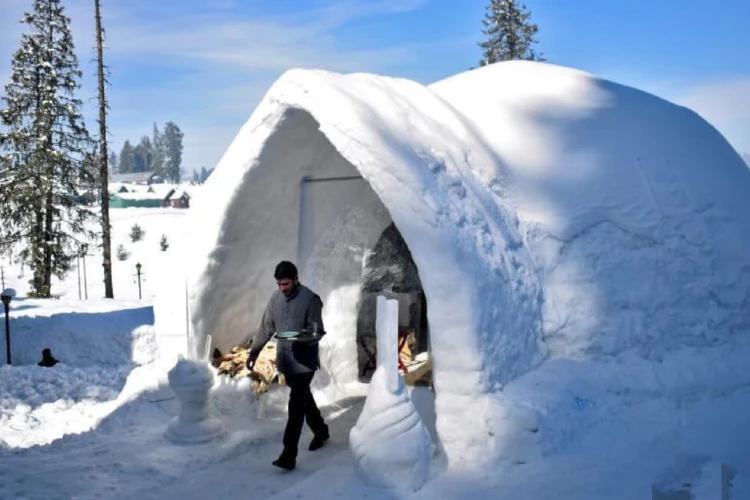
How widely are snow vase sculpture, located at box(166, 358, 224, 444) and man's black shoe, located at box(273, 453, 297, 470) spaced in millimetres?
975

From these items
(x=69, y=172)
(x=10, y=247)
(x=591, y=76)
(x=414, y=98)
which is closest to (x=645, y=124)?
(x=591, y=76)

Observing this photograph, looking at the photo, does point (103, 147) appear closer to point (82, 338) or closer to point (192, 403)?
point (82, 338)

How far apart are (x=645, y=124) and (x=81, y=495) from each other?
6.02 metres

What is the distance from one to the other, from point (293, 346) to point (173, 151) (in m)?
91.0

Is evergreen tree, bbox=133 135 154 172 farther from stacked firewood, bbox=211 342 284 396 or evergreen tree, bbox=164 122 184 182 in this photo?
stacked firewood, bbox=211 342 284 396

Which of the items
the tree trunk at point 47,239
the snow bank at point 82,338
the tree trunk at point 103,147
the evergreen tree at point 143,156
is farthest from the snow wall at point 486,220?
the evergreen tree at point 143,156

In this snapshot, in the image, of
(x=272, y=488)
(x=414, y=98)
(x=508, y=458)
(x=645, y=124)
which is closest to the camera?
(x=508, y=458)

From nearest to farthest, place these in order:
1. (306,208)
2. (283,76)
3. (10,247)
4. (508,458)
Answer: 1. (508,458)
2. (283,76)
3. (306,208)
4. (10,247)

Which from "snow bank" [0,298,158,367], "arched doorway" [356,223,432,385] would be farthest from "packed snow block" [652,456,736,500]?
"snow bank" [0,298,158,367]

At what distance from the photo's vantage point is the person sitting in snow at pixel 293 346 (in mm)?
4668

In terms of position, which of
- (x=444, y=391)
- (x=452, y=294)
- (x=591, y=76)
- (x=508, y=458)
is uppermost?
(x=591, y=76)

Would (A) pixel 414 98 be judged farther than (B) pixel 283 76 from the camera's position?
Yes

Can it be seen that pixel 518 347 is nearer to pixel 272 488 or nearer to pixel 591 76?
pixel 272 488

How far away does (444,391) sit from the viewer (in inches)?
171
